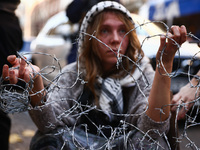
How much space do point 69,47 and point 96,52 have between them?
5.39 feet

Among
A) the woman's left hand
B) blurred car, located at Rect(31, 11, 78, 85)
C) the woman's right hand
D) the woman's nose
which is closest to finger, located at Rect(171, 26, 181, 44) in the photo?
the woman's left hand

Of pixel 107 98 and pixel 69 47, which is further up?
pixel 69 47

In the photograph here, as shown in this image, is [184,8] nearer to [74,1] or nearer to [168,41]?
[74,1]

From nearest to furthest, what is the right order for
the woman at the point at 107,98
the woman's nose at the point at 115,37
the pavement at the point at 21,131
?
the woman at the point at 107,98 < the woman's nose at the point at 115,37 < the pavement at the point at 21,131

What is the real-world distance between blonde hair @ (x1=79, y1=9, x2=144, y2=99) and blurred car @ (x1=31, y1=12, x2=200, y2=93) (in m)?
0.07

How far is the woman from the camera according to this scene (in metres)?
0.85

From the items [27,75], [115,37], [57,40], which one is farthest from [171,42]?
[57,40]

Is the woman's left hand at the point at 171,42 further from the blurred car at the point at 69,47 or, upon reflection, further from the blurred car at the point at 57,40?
the blurred car at the point at 57,40

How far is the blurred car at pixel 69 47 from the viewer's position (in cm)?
95

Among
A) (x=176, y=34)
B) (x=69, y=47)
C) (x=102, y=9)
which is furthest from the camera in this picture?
(x=69, y=47)

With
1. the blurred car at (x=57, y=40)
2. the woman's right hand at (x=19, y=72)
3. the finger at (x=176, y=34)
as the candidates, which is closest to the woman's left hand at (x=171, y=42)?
the finger at (x=176, y=34)

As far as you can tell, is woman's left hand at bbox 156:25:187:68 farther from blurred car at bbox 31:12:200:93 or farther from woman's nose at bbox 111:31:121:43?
woman's nose at bbox 111:31:121:43

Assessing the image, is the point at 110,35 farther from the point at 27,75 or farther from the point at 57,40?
the point at 57,40

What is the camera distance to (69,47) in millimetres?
2713
